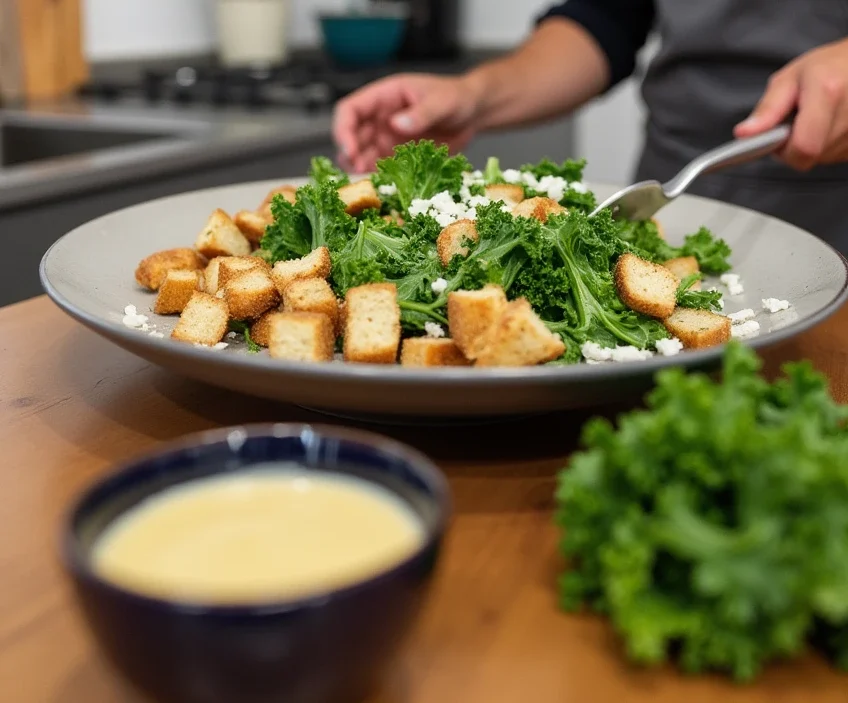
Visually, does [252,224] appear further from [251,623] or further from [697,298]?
[251,623]

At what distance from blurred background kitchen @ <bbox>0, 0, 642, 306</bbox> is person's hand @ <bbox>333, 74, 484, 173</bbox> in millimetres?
670

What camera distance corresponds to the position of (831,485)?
63 cm

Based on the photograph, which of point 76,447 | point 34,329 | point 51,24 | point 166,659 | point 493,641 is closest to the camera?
point 166,659

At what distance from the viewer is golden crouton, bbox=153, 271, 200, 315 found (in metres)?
1.23

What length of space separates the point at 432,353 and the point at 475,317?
6 cm

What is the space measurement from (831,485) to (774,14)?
1.65 metres

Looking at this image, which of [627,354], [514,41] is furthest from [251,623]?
[514,41]

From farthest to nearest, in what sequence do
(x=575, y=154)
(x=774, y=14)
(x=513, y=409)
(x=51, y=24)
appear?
1. (x=575, y=154)
2. (x=51, y=24)
3. (x=774, y=14)
4. (x=513, y=409)

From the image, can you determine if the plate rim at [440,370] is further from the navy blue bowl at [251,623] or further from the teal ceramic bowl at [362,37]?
the teal ceramic bowl at [362,37]

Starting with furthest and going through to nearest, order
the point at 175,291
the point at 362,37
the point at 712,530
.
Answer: the point at 362,37 → the point at 175,291 → the point at 712,530

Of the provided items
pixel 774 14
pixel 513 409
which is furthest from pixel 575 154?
pixel 513 409

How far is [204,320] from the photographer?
1167 mm

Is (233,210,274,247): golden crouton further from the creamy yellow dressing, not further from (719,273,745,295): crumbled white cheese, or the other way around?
the creamy yellow dressing

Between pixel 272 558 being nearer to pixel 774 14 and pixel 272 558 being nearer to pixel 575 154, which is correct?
pixel 774 14
